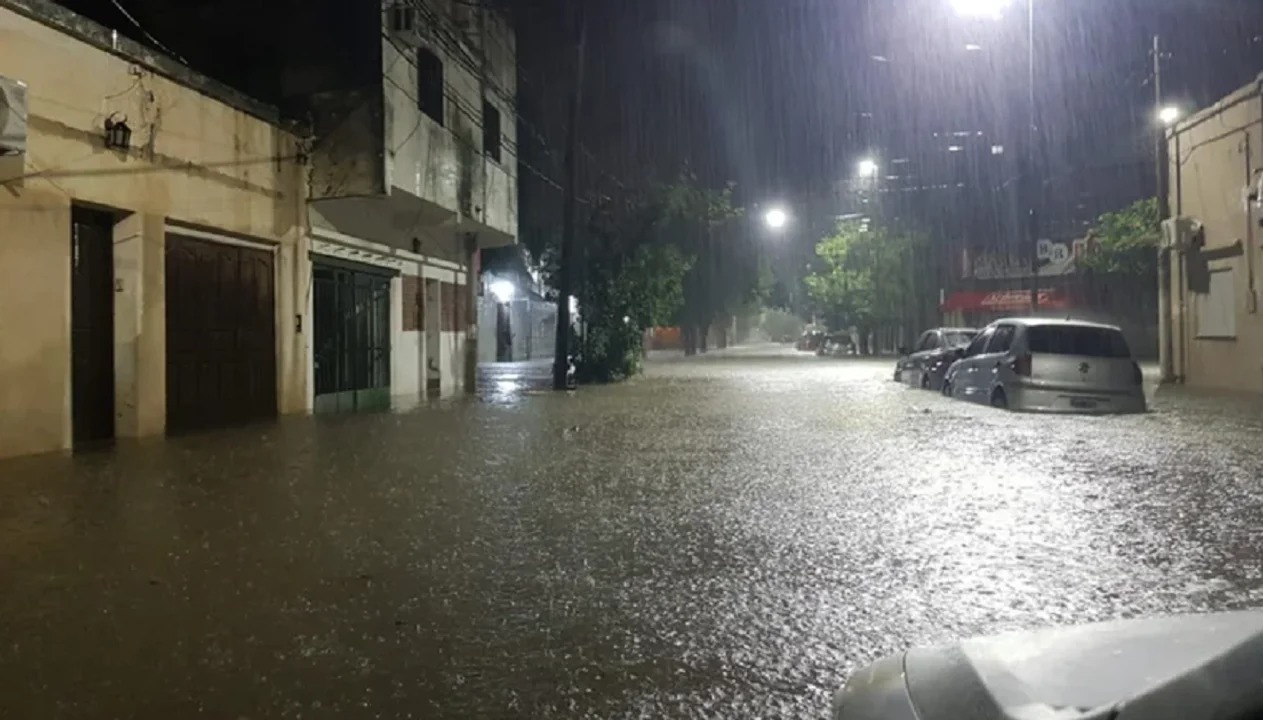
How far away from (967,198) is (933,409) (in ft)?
128

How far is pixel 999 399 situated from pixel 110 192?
42.7 feet

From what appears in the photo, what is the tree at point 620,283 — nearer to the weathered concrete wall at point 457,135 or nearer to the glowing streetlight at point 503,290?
the weathered concrete wall at point 457,135

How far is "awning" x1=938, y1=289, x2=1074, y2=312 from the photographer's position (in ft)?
164

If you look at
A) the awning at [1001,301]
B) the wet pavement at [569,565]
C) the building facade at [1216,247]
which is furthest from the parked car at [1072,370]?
the awning at [1001,301]

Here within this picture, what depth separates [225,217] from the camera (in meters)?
14.9

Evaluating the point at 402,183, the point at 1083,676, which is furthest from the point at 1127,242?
the point at 1083,676

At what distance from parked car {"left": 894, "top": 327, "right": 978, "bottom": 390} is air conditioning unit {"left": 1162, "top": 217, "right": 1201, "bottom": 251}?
14.6ft

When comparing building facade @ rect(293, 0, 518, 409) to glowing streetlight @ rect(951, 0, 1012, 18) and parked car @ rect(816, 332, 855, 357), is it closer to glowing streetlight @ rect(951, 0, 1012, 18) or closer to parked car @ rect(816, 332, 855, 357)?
glowing streetlight @ rect(951, 0, 1012, 18)

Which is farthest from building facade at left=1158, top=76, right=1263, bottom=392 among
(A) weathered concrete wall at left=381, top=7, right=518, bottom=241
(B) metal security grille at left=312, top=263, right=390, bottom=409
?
(B) metal security grille at left=312, top=263, right=390, bottom=409

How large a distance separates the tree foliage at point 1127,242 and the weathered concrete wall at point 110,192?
123 ft

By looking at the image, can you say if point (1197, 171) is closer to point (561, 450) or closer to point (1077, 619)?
point (561, 450)

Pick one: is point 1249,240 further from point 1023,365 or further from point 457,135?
point 457,135

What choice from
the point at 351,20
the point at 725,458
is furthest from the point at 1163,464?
the point at 351,20

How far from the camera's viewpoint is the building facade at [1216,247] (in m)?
19.5
